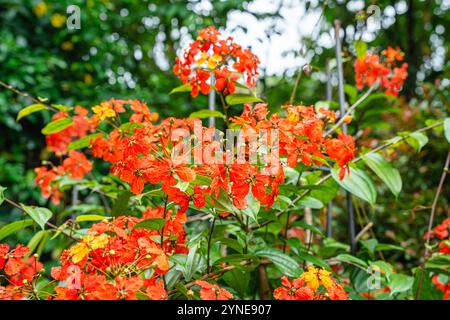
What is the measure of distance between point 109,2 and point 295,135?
267 centimetres

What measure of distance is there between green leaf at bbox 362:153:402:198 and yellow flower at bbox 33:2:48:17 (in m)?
2.58

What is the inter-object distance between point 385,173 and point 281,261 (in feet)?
1.44

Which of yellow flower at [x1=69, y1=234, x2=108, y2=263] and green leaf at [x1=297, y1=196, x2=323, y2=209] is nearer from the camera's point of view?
yellow flower at [x1=69, y1=234, x2=108, y2=263]

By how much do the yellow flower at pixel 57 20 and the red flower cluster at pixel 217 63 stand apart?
2.12 meters

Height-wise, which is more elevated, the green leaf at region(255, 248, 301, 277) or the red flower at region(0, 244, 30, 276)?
the red flower at region(0, 244, 30, 276)

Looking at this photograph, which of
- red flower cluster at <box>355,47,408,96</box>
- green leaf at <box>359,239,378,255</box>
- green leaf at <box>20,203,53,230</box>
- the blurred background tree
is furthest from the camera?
the blurred background tree

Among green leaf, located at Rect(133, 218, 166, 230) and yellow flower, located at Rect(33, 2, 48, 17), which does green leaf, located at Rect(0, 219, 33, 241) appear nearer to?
green leaf, located at Rect(133, 218, 166, 230)

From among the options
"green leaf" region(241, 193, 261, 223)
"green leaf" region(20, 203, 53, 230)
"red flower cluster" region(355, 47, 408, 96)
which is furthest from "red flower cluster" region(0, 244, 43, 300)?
"red flower cluster" region(355, 47, 408, 96)

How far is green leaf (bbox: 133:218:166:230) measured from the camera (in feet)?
2.88

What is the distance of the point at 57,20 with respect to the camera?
3.13 meters

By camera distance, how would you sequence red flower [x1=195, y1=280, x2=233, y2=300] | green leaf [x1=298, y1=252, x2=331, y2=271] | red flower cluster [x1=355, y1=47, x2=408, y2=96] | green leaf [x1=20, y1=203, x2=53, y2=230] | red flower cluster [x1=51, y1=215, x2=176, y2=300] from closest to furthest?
red flower cluster [x1=51, y1=215, x2=176, y2=300] → red flower [x1=195, y1=280, x2=233, y2=300] → green leaf [x1=20, y1=203, x2=53, y2=230] → green leaf [x1=298, y1=252, x2=331, y2=271] → red flower cluster [x1=355, y1=47, x2=408, y2=96]

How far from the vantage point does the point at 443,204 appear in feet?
7.67

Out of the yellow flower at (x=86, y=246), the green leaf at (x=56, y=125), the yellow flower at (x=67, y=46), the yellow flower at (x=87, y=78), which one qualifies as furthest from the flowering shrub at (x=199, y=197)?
the yellow flower at (x=67, y=46)

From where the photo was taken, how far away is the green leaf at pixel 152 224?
877 mm
